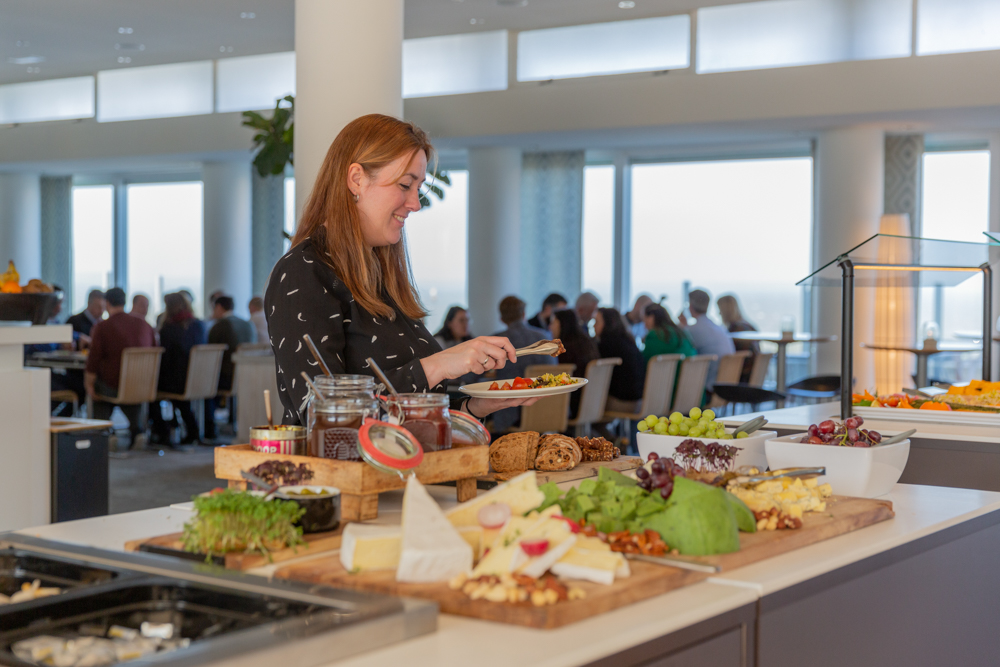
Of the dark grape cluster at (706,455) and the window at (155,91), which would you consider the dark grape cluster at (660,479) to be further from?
the window at (155,91)

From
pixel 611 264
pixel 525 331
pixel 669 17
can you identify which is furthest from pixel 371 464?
pixel 611 264

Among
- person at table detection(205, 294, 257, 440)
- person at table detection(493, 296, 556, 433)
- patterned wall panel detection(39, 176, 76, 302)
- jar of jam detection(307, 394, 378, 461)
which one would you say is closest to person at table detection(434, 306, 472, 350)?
person at table detection(493, 296, 556, 433)

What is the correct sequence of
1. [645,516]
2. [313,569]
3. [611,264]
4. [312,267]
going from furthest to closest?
[611,264]
[312,267]
[645,516]
[313,569]

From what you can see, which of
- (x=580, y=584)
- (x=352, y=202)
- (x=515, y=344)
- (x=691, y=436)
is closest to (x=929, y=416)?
(x=691, y=436)

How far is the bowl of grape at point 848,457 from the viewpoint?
192 centimetres

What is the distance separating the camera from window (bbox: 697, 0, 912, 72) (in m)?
8.59

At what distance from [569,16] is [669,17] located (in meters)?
0.92

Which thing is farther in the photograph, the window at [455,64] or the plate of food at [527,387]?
the window at [455,64]

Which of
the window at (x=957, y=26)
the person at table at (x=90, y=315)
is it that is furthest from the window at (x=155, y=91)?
the window at (x=957, y=26)

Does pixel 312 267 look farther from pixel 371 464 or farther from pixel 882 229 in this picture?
pixel 882 229

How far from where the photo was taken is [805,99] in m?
8.66

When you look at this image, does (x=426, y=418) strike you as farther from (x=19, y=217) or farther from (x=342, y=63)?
(x=19, y=217)

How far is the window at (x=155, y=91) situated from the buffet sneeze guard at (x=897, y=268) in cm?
964

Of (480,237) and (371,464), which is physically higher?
(480,237)
